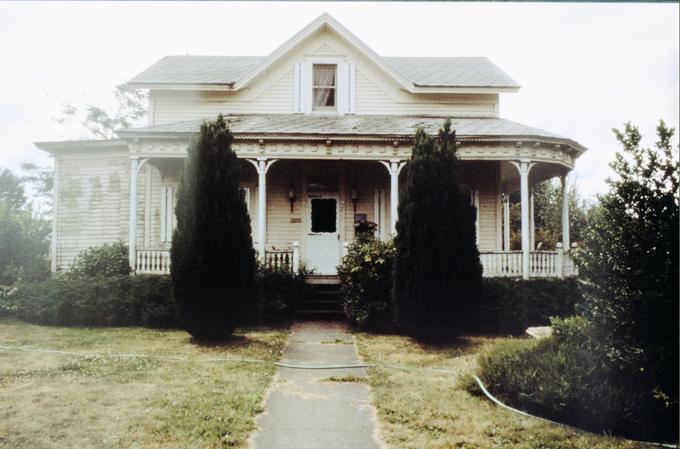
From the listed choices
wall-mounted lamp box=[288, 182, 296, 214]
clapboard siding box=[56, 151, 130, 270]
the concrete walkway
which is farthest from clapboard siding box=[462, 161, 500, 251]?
clapboard siding box=[56, 151, 130, 270]

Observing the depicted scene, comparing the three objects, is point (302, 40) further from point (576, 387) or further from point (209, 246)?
point (576, 387)

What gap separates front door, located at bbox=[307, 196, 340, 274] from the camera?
13391mm

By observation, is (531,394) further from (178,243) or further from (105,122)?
(105,122)

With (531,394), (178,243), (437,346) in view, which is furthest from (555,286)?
(178,243)

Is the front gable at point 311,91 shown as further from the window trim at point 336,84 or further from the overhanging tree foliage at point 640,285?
the overhanging tree foliage at point 640,285

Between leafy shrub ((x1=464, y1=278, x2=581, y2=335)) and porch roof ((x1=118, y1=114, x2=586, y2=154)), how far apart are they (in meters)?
3.49

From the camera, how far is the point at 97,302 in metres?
9.70

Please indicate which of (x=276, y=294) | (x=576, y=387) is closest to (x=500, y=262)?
(x=276, y=294)

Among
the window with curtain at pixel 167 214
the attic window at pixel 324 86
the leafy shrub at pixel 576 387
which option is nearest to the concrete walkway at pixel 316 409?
the leafy shrub at pixel 576 387

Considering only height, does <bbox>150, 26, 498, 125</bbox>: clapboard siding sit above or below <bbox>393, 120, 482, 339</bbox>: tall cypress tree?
above

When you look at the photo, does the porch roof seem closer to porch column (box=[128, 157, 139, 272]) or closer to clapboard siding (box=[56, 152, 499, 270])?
porch column (box=[128, 157, 139, 272])

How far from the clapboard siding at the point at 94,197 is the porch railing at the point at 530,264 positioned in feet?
32.2

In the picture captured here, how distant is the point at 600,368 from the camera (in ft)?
15.6

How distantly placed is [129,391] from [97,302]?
479cm
